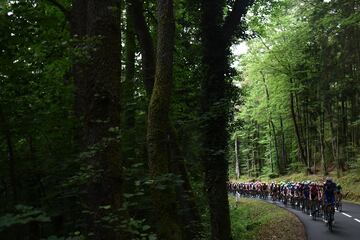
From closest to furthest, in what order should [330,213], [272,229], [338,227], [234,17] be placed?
[234,17]
[330,213]
[338,227]
[272,229]

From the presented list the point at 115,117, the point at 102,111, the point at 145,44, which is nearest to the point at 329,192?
the point at 145,44

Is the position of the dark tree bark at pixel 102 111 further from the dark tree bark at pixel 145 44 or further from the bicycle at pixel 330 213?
the bicycle at pixel 330 213

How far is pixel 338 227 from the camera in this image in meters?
16.5

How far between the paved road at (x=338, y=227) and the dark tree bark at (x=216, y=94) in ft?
16.2

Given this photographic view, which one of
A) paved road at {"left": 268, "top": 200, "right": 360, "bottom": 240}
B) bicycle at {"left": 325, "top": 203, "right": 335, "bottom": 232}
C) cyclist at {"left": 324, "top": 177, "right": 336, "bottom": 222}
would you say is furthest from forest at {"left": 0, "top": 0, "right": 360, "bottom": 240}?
cyclist at {"left": 324, "top": 177, "right": 336, "bottom": 222}

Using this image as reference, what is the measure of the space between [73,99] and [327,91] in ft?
77.8

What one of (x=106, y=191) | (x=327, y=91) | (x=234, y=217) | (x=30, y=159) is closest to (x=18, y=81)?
(x=30, y=159)

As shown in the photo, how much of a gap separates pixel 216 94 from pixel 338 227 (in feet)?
27.6

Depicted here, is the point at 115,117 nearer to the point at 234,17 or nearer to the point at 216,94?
the point at 216,94

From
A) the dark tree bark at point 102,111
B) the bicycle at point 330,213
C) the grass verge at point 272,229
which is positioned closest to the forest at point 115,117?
the dark tree bark at point 102,111

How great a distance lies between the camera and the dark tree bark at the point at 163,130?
6.96m

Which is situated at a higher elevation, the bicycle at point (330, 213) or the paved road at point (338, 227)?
the bicycle at point (330, 213)

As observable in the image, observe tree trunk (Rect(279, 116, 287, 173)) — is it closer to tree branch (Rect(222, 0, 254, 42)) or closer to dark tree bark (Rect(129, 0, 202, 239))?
tree branch (Rect(222, 0, 254, 42))

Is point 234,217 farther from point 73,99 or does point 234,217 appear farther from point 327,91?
point 73,99
